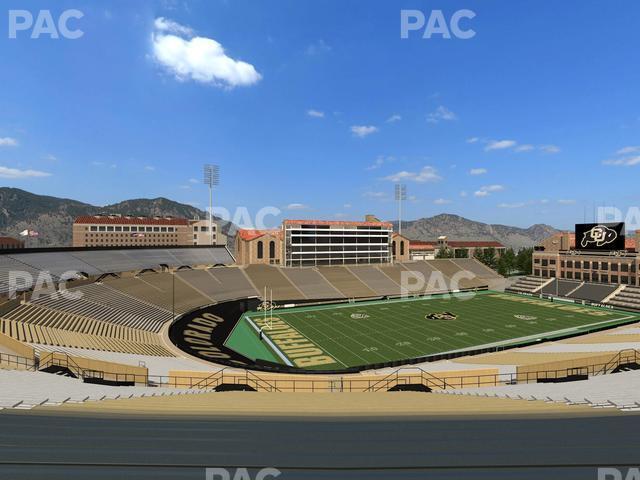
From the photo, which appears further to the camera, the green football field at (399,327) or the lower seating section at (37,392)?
the green football field at (399,327)

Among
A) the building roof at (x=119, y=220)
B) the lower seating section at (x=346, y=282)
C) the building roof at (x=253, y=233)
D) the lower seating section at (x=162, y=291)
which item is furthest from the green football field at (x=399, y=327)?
the building roof at (x=119, y=220)

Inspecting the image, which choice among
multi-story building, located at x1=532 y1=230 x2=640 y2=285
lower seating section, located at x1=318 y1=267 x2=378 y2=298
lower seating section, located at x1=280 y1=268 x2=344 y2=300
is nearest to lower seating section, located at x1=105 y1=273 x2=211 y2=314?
lower seating section, located at x1=280 y1=268 x2=344 y2=300

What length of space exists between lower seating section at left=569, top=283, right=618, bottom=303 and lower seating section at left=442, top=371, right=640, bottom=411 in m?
57.0

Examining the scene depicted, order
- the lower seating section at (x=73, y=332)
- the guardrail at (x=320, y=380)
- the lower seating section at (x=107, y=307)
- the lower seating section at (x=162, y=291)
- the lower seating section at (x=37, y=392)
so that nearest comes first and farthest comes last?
the lower seating section at (x=37, y=392), the guardrail at (x=320, y=380), the lower seating section at (x=73, y=332), the lower seating section at (x=107, y=307), the lower seating section at (x=162, y=291)

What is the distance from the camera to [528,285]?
75062 mm

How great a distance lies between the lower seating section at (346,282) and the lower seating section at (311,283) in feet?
4.85

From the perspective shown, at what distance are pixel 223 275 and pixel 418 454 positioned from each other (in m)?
63.8

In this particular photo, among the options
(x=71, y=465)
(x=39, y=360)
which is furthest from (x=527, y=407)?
(x=39, y=360)

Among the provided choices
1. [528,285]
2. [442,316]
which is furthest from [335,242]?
[528,285]

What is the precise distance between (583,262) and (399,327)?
50517mm

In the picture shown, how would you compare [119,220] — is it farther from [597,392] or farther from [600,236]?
[597,392]

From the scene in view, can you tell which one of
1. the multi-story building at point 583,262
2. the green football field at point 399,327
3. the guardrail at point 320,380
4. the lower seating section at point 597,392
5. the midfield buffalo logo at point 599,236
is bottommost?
the green football field at point 399,327

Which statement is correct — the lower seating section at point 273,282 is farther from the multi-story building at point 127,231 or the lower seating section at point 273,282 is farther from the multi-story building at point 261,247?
the multi-story building at point 127,231

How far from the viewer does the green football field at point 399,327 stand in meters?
36.0
